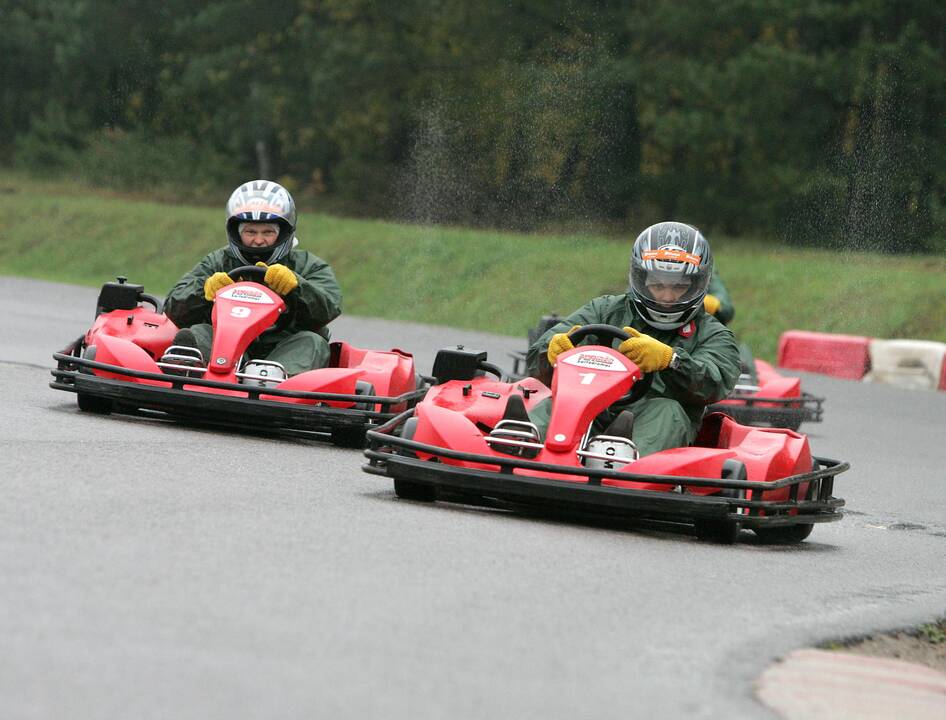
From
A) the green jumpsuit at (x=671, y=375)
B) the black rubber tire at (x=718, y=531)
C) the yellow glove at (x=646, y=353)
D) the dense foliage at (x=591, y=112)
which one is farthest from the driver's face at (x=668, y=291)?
the dense foliage at (x=591, y=112)

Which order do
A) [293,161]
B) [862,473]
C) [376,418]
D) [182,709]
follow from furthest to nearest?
[293,161], [862,473], [376,418], [182,709]

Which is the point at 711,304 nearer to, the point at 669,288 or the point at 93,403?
the point at 669,288

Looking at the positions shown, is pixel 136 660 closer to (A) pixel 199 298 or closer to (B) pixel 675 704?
(B) pixel 675 704

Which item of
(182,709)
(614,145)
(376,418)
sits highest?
(614,145)

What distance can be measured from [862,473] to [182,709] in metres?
7.71

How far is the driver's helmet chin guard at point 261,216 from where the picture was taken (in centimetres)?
1010

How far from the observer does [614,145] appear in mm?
36031

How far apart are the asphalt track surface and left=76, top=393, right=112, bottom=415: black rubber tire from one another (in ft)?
1.94

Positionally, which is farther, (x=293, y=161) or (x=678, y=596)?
(x=293, y=161)

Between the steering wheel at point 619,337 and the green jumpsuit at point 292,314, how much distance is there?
84.0 inches

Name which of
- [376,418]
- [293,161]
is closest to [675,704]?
[376,418]

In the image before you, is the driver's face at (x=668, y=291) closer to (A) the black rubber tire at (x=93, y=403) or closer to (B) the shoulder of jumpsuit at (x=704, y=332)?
(B) the shoulder of jumpsuit at (x=704, y=332)

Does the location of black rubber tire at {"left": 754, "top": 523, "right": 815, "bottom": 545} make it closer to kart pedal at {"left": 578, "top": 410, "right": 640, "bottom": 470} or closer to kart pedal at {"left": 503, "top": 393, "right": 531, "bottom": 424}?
kart pedal at {"left": 578, "top": 410, "right": 640, "bottom": 470}

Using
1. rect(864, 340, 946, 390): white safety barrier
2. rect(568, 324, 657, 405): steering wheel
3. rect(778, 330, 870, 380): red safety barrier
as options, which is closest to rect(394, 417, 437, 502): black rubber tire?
rect(568, 324, 657, 405): steering wheel
